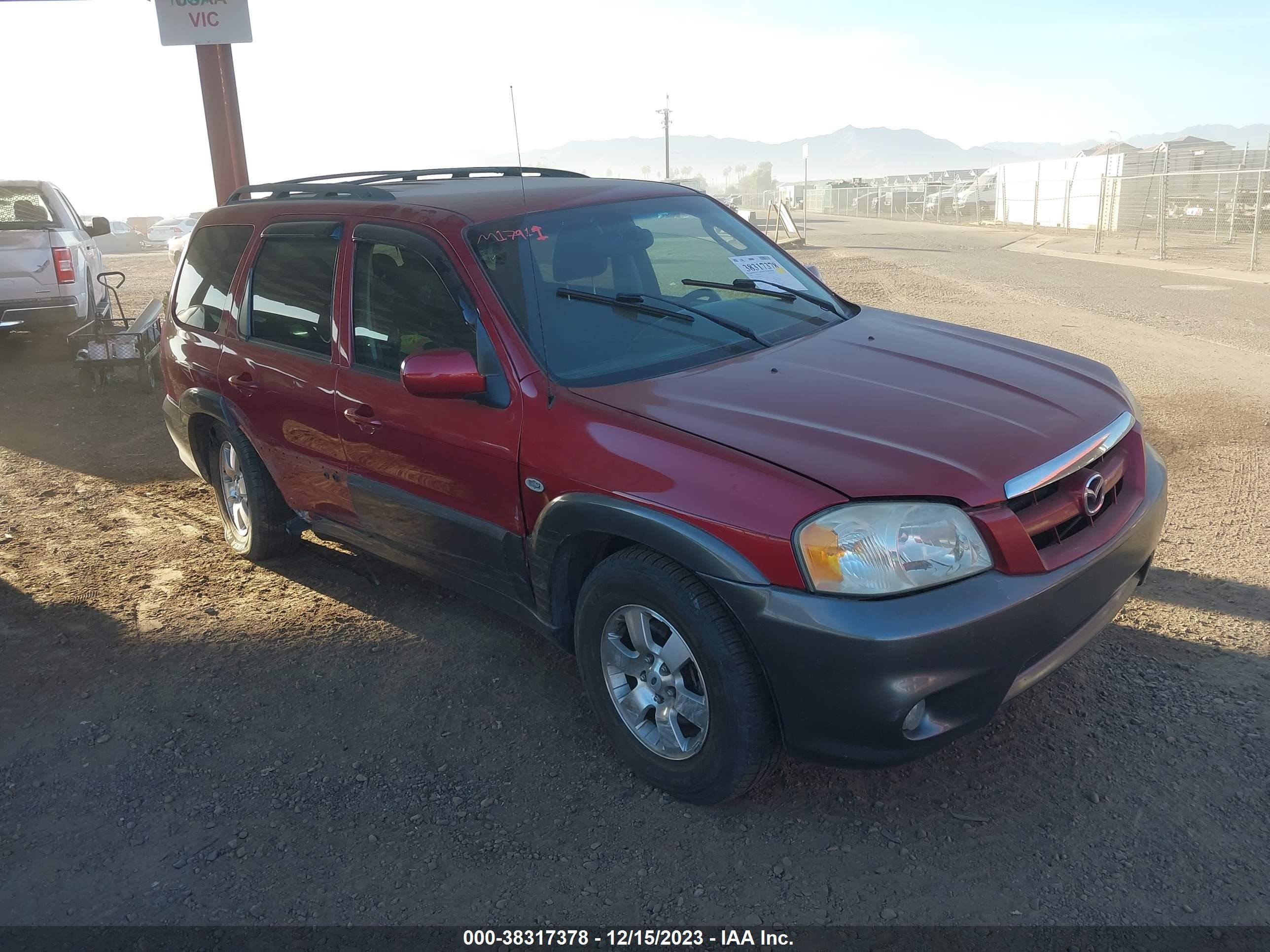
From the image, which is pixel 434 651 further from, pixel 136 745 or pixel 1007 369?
pixel 1007 369

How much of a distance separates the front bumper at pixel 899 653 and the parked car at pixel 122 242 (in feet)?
133

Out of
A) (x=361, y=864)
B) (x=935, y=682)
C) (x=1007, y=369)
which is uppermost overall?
(x=1007, y=369)

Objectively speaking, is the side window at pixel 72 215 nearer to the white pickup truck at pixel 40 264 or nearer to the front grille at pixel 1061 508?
the white pickup truck at pixel 40 264

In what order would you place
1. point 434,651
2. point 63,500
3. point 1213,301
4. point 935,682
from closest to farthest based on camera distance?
point 935,682 < point 434,651 < point 63,500 < point 1213,301

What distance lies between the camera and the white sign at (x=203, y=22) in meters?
9.89

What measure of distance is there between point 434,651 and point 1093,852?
2555mm

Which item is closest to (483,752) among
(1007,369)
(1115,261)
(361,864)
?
(361,864)

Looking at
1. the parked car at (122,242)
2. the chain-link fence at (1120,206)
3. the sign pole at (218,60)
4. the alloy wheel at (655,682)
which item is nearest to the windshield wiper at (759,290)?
the alloy wheel at (655,682)

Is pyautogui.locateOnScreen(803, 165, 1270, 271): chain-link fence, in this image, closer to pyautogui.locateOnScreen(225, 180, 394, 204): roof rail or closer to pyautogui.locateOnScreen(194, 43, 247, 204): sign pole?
pyautogui.locateOnScreen(194, 43, 247, 204): sign pole

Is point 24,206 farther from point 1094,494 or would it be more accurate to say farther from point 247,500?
point 1094,494

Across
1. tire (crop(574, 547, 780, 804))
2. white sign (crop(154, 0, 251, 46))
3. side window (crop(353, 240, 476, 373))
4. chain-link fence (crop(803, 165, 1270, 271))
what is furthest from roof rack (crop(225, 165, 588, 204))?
chain-link fence (crop(803, 165, 1270, 271))

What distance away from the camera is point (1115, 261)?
1988cm

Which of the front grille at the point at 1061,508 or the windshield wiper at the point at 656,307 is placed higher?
the windshield wiper at the point at 656,307

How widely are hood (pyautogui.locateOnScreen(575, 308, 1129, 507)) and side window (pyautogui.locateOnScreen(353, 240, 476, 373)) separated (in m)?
0.69
